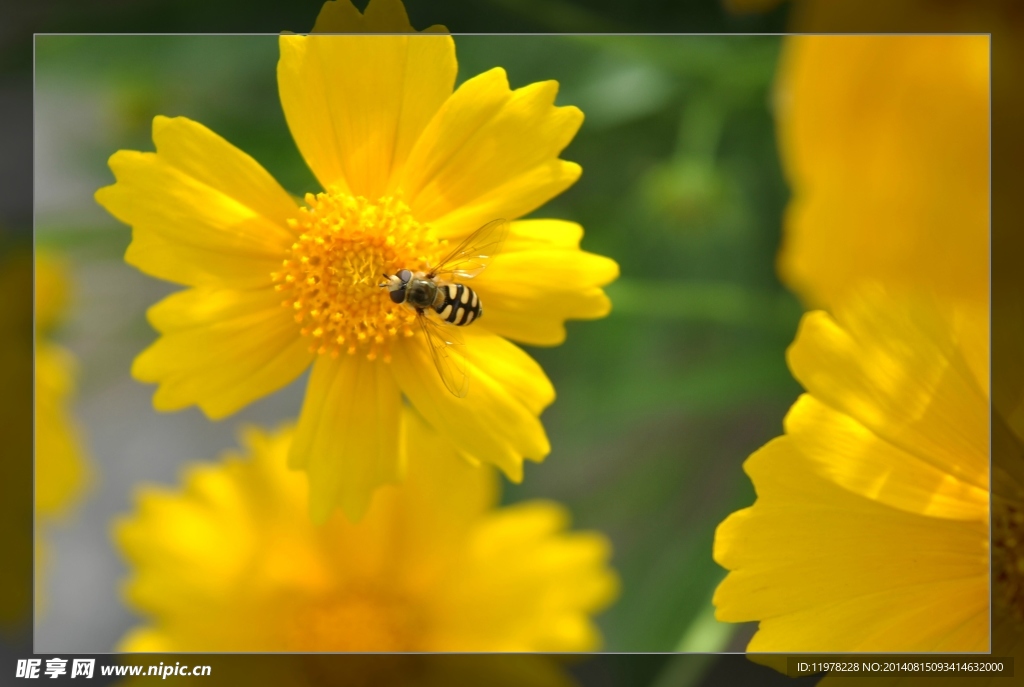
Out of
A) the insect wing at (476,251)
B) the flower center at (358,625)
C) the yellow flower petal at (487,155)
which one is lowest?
the flower center at (358,625)

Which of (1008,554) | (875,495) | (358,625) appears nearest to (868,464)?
(875,495)

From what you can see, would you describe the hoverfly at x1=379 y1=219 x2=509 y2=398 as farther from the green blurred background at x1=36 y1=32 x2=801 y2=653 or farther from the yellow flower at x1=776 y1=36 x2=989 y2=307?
the yellow flower at x1=776 y1=36 x2=989 y2=307

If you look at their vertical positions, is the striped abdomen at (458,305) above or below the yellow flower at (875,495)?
above

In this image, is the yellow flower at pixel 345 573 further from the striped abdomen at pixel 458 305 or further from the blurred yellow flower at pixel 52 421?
the striped abdomen at pixel 458 305

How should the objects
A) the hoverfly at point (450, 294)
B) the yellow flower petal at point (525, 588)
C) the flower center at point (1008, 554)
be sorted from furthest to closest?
the yellow flower petal at point (525, 588) < the flower center at point (1008, 554) < the hoverfly at point (450, 294)

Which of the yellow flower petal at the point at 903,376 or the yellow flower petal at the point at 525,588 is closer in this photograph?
the yellow flower petal at the point at 903,376

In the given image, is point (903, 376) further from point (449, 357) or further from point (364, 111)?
point (364, 111)

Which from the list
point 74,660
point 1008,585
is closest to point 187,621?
point 74,660

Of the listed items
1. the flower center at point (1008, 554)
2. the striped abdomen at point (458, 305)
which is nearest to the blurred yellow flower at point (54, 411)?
the striped abdomen at point (458, 305)
